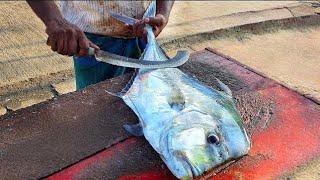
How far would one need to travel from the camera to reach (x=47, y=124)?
222 cm

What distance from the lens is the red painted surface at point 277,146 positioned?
199 centimetres

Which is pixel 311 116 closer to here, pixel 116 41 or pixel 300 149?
pixel 300 149

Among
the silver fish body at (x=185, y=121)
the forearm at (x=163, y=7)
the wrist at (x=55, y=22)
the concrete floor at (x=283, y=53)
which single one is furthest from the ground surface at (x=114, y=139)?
the concrete floor at (x=283, y=53)

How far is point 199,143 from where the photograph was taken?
1815mm

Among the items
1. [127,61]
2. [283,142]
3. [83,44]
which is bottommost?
[283,142]

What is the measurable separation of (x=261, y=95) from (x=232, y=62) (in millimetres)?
442

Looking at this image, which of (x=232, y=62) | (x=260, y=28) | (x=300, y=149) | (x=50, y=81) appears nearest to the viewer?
(x=300, y=149)

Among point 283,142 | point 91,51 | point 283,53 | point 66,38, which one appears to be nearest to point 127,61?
point 91,51

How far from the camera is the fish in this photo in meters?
1.79

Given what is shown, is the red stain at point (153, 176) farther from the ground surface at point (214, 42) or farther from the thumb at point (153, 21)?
the ground surface at point (214, 42)

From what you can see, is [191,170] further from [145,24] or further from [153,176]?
[145,24]

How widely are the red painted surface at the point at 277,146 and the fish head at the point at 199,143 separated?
0.13m

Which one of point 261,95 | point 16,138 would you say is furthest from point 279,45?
point 16,138

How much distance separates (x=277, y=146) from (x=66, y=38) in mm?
1149
